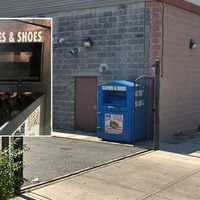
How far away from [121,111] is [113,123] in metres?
0.49

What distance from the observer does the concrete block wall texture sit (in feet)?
41.1

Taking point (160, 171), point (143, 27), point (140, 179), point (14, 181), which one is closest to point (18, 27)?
point (14, 181)

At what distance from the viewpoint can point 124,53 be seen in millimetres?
12789

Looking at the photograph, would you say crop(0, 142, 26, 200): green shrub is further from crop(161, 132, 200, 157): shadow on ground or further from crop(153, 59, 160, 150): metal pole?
crop(161, 132, 200, 157): shadow on ground

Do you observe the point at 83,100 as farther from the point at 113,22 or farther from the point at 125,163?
the point at 125,163

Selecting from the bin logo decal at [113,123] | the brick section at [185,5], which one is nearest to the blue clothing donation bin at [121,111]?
the bin logo decal at [113,123]

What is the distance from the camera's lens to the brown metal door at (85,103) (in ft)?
44.9

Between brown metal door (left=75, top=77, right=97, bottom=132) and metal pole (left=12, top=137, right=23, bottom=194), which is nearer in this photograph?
metal pole (left=12, top=137, right=23, bottom=194)

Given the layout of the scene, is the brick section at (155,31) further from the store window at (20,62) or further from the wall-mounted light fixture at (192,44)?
the store window at (20,62)

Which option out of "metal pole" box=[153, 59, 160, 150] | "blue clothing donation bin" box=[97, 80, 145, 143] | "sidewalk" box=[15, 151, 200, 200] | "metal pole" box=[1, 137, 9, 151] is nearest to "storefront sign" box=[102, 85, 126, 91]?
"blue clothing donation bin" box=[97, 80, 145, 143]

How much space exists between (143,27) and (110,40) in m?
1.30

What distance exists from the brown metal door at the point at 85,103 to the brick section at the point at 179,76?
2470mm

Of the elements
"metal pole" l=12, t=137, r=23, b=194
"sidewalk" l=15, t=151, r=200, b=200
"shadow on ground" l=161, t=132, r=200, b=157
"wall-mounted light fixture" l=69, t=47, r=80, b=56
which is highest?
"wall-mounted light fixture" l=69, t=47, r=80, b=56

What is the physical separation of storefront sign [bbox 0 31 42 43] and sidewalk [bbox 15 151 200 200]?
10.3 ft
